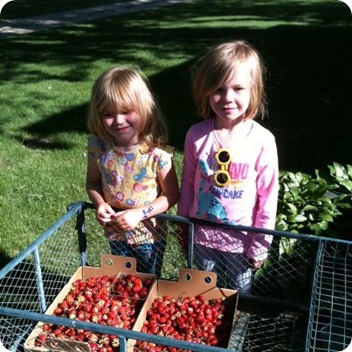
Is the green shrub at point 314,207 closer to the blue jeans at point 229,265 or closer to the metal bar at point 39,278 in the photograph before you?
the blue jeans at point 229,265

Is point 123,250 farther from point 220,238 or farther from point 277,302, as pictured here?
point 277,302

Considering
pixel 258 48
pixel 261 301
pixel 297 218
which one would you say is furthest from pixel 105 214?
pixel 258 48

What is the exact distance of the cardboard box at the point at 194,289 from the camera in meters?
2.10

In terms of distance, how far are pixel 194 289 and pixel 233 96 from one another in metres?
0.76

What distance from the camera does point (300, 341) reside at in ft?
7.30

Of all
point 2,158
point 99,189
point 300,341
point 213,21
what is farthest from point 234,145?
point 213,21

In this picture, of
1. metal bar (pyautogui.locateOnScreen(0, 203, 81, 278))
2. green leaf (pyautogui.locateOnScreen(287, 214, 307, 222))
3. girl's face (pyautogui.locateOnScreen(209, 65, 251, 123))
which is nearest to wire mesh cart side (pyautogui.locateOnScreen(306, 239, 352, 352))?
green leaf (pyautogui.locateOnScreen(287, 214, 307, 222))

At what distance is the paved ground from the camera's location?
434 inches

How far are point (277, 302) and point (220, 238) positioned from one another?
1.09 feet

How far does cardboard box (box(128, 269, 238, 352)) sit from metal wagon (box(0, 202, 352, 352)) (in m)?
0.06

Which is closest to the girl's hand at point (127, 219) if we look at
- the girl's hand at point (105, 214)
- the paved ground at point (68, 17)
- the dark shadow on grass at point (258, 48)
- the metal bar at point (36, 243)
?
the girl's hand at point (105, 214)

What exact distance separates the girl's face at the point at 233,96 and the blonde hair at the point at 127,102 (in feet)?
0.88

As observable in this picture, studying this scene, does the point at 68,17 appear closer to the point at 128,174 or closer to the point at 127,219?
the point at 128,174

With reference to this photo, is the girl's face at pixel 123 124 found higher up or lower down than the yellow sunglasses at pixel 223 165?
higher up
